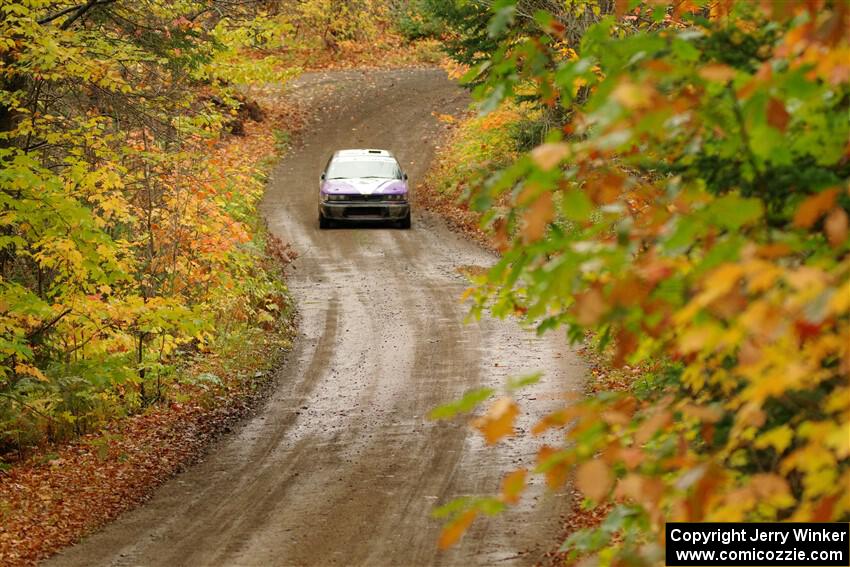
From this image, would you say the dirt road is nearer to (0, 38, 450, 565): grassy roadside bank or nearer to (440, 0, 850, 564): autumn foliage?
(0, 38, 450, 565): grassy roadside bank

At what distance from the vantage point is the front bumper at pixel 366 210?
2559cm

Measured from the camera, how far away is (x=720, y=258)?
287cm

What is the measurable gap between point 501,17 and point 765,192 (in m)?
1.19

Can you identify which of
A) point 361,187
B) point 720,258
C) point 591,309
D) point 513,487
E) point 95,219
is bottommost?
point 361,187

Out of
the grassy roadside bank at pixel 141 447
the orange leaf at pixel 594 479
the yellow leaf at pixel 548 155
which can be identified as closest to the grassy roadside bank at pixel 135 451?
the grassy roadside bank at pixel 141 447

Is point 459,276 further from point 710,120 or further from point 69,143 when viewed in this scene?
point 710,120

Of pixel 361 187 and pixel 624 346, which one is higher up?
pixel 624 346

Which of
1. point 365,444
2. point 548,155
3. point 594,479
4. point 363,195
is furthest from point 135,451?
point 363,195

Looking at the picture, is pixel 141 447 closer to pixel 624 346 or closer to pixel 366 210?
pixel 624 346

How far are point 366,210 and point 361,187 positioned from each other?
0.65 m

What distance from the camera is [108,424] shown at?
12.8 metres

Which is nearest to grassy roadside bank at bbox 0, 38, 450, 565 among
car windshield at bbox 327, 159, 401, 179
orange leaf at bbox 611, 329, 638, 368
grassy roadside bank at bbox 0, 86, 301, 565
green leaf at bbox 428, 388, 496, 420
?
grassy roadside bank at bbox 0, 86, 301, 565

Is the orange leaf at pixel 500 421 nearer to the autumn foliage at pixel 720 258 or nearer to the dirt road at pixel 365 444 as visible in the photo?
the autumn foliage at pixel 720 258

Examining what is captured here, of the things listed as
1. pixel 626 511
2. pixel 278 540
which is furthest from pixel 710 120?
pixel 278 540
